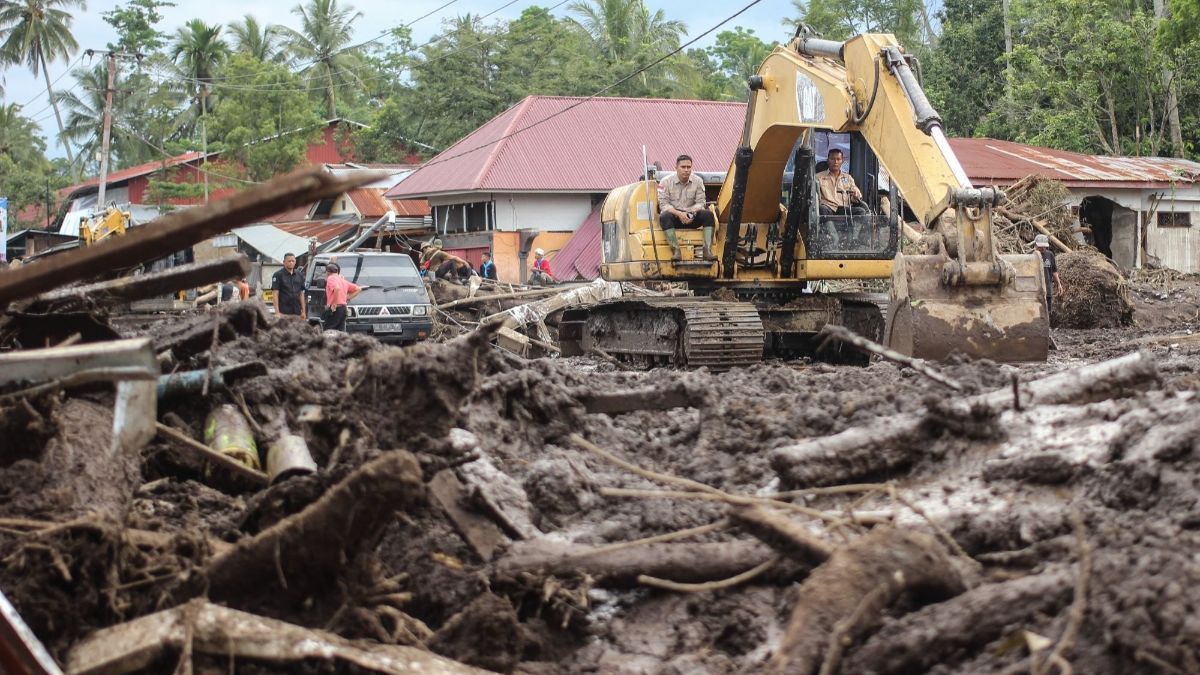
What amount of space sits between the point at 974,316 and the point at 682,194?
17.6 ft

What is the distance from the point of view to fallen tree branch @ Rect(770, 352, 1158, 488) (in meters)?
5.32

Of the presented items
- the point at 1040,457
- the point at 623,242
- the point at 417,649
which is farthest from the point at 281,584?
the point at 623,242

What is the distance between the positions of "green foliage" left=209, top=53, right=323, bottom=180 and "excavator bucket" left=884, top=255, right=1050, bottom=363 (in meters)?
40.1

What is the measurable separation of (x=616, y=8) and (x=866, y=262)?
46.0 metres

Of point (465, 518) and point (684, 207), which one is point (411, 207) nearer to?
point (684, 207)

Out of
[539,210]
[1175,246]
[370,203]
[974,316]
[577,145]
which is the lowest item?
[974,316]

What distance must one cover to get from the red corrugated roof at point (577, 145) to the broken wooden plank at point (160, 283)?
30727mm

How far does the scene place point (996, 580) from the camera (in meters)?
4.26

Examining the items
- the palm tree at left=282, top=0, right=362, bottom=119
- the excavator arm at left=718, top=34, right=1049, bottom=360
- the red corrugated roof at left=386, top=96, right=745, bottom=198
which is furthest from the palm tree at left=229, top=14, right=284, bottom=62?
the excavator arm at left=718, top=34, right=1049, bottom=360

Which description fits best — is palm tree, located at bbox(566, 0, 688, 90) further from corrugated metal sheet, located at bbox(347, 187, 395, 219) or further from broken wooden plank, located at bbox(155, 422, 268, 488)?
broken wooden plank, located at bbox(155, 422, 268, 488)

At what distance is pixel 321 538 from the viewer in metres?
4.34

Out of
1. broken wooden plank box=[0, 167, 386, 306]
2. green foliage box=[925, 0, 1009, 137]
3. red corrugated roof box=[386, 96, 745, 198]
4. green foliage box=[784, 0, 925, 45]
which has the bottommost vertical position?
broken wooden plank box=[0, 167, 386, 306]

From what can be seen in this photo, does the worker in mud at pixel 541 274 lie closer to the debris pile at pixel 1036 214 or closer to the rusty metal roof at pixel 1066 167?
the rusty metal roof at pixel 1066 167

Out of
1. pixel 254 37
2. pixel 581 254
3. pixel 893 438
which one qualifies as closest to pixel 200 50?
pixel 254 37
